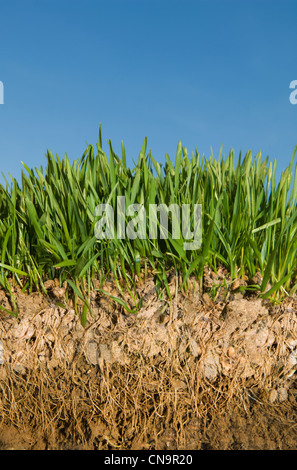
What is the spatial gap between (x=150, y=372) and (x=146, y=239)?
0.59 meters

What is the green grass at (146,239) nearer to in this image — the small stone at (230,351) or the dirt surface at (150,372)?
the dirt surface at (150,372)

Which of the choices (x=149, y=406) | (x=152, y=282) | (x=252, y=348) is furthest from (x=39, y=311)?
(x=252, y=348)

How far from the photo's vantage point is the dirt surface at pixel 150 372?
164 cm

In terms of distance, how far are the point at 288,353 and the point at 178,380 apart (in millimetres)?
531

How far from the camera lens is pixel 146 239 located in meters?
1.70

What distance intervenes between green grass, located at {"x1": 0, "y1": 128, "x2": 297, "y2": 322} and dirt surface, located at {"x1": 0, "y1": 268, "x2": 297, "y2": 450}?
11cm

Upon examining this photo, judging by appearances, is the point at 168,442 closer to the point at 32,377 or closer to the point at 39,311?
the point at 32,377

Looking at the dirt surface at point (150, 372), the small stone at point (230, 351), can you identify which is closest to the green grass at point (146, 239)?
the dirt surface at point (150, 372)

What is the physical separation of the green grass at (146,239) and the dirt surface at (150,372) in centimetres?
11

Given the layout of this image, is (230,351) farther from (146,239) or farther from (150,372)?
(146,239)

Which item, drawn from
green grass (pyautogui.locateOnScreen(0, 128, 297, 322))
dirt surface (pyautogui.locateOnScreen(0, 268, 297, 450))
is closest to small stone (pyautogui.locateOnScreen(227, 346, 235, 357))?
dirt surface (pyautogui.locateOnScreen(0, 268, 297, 450))

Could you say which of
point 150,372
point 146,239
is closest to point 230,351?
point 150,372

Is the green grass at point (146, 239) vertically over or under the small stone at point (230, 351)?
over
